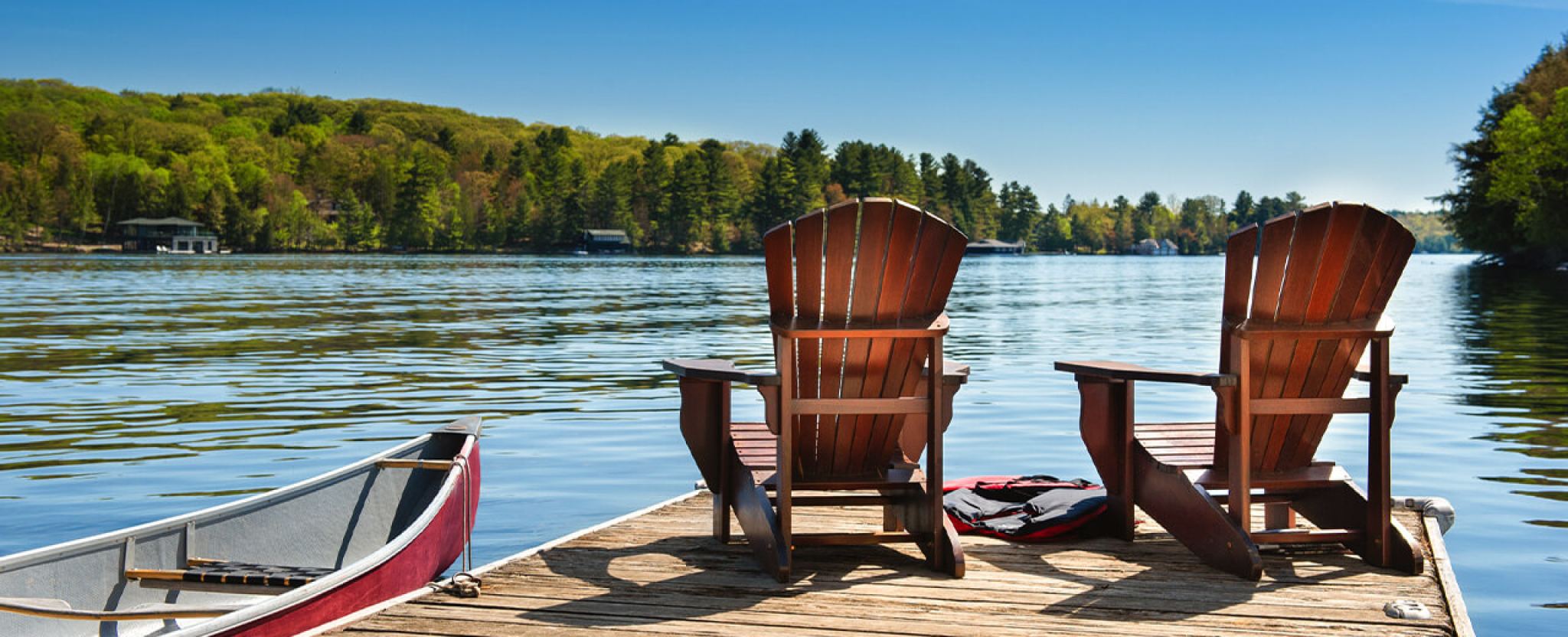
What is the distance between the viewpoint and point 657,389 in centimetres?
1572

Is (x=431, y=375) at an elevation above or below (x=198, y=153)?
below

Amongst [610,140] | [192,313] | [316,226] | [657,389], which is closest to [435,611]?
[657,389]

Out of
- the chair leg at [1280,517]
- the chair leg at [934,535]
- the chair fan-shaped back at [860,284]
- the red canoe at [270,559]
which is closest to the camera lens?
the red canoe at [270,559]

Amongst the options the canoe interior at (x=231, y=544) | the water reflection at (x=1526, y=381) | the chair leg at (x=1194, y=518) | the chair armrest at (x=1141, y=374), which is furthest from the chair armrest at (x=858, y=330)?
the water reflection at (x=1526, y=381)

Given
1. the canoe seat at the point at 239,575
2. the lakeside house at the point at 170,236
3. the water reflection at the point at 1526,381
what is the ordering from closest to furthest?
the canoe seat at the point at 239,575 → the water reflection at the point at 1526,381 → the lakeside house at the point at 170,236

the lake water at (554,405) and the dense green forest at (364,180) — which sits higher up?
the dense green forest at (364,180)

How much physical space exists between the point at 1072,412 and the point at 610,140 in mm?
183486

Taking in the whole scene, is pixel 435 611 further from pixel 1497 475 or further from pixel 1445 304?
pixel 1445 304

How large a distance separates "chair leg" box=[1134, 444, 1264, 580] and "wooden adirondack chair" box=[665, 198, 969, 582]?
925mm

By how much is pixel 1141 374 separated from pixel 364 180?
149 meters

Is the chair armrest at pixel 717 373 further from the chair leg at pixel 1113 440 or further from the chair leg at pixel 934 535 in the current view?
the chair leg at pixel 1113 440

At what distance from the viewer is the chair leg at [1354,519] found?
4.51 metres

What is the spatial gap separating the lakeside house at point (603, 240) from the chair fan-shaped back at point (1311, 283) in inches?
A: 5369

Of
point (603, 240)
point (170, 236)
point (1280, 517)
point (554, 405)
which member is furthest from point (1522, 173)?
point (170, 236)
